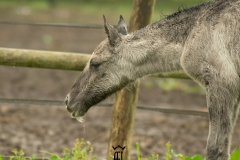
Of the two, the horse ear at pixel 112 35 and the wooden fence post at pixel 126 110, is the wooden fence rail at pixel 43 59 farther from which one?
the horse ear at pixel 112 35

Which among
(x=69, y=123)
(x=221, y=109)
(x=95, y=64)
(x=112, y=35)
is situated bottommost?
(x=221, y=109)

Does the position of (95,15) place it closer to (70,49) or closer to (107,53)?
(70,49)

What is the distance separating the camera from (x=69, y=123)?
8.32m

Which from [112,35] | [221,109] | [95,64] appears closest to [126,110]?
[95,64]

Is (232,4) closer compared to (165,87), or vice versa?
(232,4)

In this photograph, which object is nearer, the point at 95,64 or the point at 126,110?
the point at 95,64

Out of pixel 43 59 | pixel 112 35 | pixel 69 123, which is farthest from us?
pixel 69 123

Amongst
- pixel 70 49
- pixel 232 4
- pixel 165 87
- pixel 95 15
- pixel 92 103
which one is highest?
pixel 95 15

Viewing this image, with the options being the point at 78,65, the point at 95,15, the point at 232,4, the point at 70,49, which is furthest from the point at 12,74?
the point at 95,15

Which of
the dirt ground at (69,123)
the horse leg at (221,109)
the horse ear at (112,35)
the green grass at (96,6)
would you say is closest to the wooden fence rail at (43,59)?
the dirt ground at (69,123)

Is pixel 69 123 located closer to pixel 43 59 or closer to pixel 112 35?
pixel 43 59

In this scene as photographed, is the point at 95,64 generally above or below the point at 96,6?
below

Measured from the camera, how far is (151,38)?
459 cm

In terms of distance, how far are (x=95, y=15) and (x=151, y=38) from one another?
1814 cm
